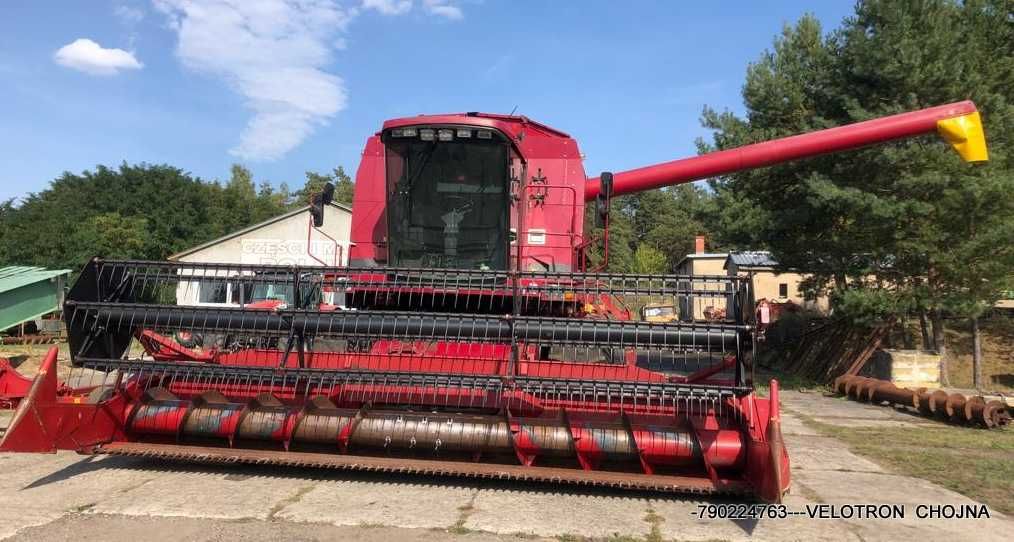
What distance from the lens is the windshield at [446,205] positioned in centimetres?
674

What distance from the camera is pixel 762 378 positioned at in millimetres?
16188

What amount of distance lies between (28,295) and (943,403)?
19.9 m

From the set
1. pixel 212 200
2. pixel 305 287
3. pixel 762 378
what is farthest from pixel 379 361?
pixel 212 200

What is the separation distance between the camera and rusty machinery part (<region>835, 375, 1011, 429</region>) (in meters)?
8.88

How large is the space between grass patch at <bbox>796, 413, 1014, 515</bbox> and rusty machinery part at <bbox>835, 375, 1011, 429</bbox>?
0.70 feet

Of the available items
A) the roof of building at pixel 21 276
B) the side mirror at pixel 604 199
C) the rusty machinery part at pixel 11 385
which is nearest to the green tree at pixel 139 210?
the roof of building at pixel 21 276

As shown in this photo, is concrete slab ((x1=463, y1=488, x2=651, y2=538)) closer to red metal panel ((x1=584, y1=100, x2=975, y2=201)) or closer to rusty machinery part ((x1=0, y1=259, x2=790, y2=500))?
rusty machinery part ((x1=0, y1=259, x2=790, y2=500))

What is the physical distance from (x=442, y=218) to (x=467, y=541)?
3749mm

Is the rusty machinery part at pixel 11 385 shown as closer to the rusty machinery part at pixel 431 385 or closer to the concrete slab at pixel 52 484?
the concrete slab at pixel 52 484

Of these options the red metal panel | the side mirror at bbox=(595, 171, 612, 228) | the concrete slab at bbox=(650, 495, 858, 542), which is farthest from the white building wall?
the concrete slab at bbox=(650, 495, 858, 542)

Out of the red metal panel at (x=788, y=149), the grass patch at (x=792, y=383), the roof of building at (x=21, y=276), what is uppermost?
the red metal panel at (x=788, y=149)

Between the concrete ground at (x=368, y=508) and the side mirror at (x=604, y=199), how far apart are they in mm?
2977

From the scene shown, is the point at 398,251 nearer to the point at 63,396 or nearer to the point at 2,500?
the point at 63,396

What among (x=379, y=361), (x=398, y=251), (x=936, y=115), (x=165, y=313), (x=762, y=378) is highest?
(x=936, y=115)
